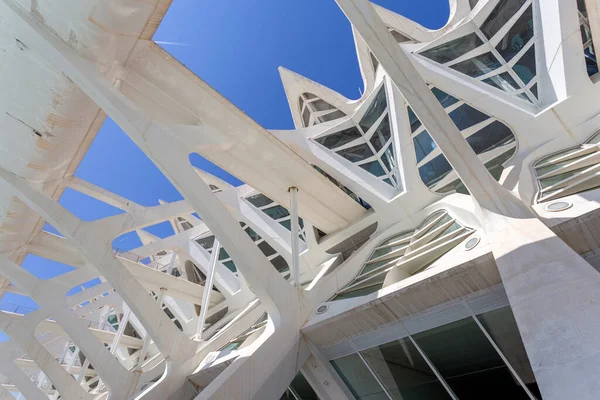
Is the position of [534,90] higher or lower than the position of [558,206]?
higher

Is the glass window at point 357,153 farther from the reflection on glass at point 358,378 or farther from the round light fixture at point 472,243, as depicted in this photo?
the reflection on glass at point 358,378

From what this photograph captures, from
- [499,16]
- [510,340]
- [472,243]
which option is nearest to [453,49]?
[499,16]

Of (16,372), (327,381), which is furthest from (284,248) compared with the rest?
(16,372)

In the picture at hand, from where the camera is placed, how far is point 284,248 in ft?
54.3

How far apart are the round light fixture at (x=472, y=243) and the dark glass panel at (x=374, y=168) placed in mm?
8519

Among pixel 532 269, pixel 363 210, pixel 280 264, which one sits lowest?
pixel 280 264

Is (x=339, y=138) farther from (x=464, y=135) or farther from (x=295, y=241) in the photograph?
(x=295, y=241)

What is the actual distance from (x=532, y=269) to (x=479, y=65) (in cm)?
1182

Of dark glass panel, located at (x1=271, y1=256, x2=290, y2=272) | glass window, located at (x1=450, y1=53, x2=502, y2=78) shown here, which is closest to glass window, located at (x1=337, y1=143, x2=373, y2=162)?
glass window, located at (x1=450, y1=53, x2=502, y2=78)

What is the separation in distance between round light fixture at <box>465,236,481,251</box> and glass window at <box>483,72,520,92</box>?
7.82 m

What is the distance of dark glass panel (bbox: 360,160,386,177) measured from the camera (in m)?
15.9

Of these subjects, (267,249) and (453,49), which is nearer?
(453,49)

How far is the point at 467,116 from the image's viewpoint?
43.8 feet

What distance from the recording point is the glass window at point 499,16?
13523mm
